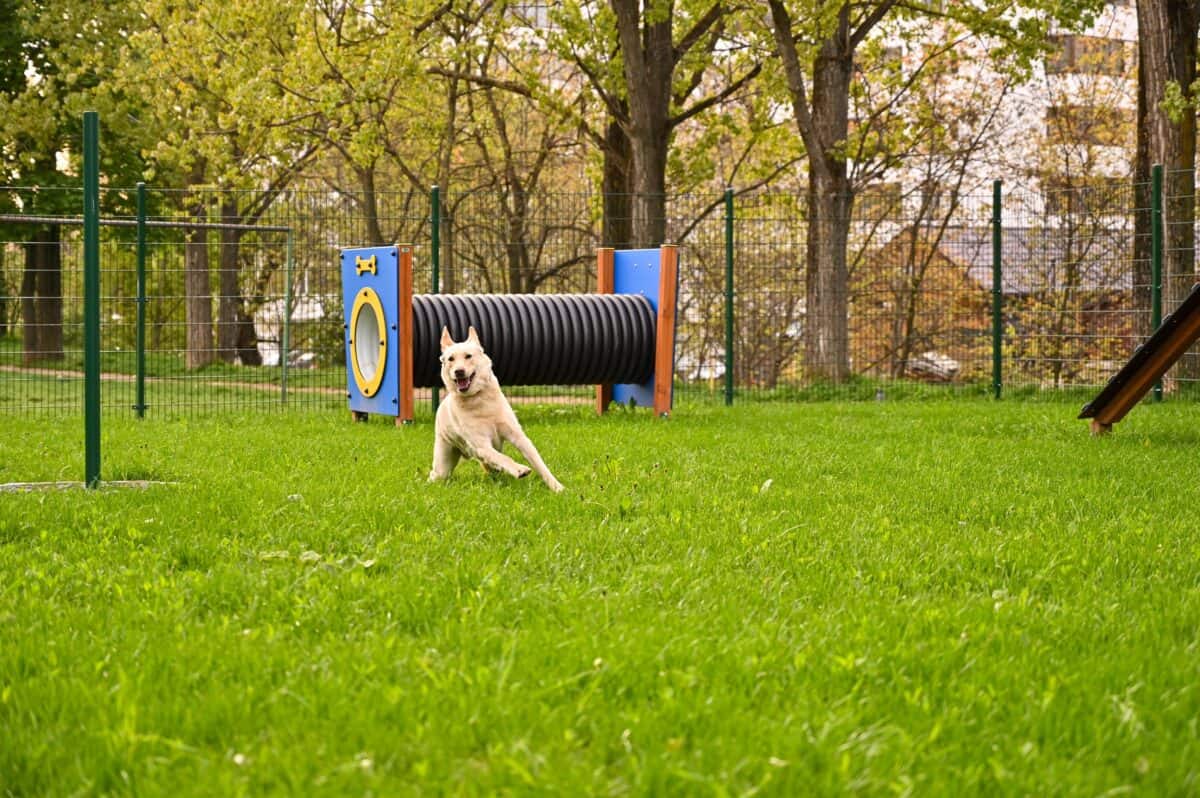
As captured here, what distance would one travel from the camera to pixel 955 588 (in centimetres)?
508

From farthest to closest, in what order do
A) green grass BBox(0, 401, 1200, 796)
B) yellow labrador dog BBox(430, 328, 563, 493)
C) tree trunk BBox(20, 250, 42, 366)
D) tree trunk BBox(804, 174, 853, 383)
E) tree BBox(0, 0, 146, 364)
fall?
1. tree BBox(0, 0, 146, 364)
2. tree trunk BBox(20, 250, 42, 366)
3. tree trunk BBox(804, 174, 853, 383)
4. yellow labrador dog BBox(430, 328, 563, 493)
5. green grass BBox(0, 401, 1200, 796)

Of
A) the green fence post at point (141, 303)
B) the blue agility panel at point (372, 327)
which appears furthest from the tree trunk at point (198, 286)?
the blue agility panel at point (372, 327)

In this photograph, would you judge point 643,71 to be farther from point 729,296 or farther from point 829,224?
point 729,296

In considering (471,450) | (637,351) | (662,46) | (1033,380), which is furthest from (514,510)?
(662,46)

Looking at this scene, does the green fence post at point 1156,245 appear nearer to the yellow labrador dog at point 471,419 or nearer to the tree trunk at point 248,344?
the yellow labrador dog at point 471,419

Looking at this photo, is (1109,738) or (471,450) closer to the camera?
(1109,738)

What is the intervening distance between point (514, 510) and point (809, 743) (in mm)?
3600

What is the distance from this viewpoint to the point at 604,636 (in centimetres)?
425

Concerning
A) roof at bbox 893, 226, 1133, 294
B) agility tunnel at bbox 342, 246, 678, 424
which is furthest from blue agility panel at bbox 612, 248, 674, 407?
roof at bbox 893, 226, 1133, 294

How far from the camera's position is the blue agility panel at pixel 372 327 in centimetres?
1261

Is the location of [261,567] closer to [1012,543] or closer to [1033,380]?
[1012,543]

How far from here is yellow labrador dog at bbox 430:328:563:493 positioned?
26.3 feet

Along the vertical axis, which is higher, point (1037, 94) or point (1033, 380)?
point (1037, 94)

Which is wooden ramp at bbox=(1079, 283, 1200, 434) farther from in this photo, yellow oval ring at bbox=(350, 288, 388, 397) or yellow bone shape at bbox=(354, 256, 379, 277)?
yellow bone shape at bbox=(354, 256, 379, 277)
